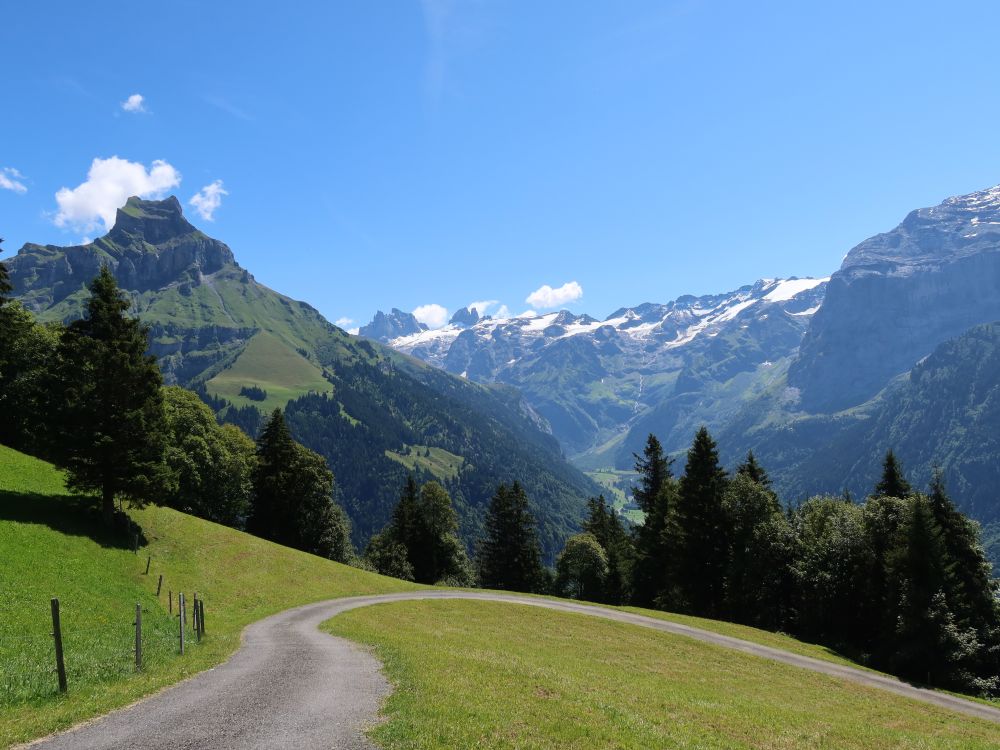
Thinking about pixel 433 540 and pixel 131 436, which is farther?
pixel 433 540

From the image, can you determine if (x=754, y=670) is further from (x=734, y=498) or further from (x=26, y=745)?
(x=26, y=745)

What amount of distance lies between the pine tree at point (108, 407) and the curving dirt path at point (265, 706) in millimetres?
17493

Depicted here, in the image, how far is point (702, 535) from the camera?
61.8 m

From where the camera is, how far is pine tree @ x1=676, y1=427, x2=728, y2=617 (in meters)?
61.3

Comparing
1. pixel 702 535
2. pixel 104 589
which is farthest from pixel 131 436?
pixel 702 535

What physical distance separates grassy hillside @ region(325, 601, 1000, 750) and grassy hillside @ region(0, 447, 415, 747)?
A: 322 inches

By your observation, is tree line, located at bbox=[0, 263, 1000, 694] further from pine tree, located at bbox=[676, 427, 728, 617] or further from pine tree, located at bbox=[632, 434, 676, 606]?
pine tree, located at bbox=[632, 434, 676, 606]

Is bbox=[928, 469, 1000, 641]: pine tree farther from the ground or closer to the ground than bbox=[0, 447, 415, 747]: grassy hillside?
farther from the ground

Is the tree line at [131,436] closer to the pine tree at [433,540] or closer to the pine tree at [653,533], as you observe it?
the pine tree at [433,540]

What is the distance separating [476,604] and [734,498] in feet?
94.4

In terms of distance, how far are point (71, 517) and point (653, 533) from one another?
61.1m

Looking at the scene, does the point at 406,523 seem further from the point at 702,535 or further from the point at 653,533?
the point at 702,535

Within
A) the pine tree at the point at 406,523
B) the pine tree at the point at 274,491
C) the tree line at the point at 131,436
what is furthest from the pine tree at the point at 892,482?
the pine tree at the point at 274,491

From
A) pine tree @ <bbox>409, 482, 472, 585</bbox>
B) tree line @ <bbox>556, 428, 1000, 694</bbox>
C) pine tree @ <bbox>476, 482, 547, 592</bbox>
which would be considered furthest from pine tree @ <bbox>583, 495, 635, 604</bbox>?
pine tree @ <bbox>409, 482, 472, 585</bbox>
